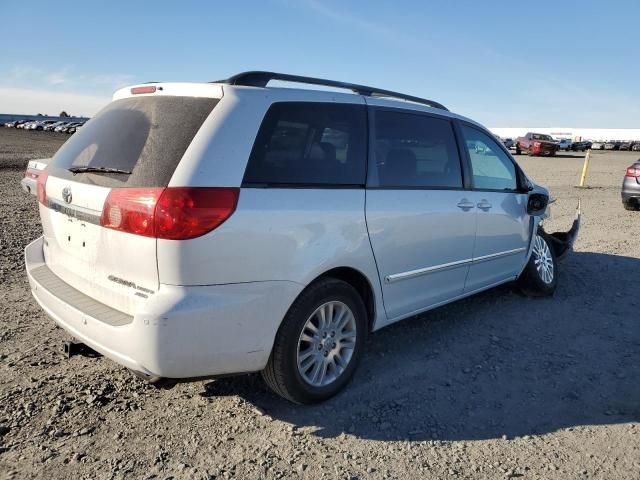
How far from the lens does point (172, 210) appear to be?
2377 mm

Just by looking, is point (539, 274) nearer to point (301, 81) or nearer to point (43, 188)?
point (301, 81)

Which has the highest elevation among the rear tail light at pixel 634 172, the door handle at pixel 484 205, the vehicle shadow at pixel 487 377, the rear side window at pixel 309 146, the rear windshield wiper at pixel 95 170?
the rear side window at pixel 309 146

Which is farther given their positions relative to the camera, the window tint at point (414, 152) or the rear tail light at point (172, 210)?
the window tint at point (414, 152)

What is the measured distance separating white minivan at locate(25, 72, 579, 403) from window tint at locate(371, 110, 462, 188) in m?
0.01

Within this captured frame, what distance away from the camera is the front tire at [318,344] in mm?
2826

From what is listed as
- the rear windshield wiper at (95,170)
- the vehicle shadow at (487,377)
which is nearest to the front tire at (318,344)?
the vehicle shadow at (487,377)

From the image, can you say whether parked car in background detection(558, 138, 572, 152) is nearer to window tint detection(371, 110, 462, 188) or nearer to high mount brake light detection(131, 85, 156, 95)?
window tint detection(371, 110, 462, 188)

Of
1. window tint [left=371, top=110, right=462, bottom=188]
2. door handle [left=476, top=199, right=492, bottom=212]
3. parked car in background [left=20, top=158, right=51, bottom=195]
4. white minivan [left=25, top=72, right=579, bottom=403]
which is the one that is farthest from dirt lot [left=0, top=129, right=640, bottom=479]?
parked car in background [left=20, top=158, right=51, bottom=195]

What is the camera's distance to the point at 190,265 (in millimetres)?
2398

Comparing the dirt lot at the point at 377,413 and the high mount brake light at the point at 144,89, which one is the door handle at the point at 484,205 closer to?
the dirt lot at the point at 377,413

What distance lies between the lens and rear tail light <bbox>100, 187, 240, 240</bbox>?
2383mm

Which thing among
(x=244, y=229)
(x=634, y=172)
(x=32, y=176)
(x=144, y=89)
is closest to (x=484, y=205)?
(x=244, y=229)

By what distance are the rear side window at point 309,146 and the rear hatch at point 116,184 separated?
13.5 inches

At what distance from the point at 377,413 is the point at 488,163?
8.28 ft
